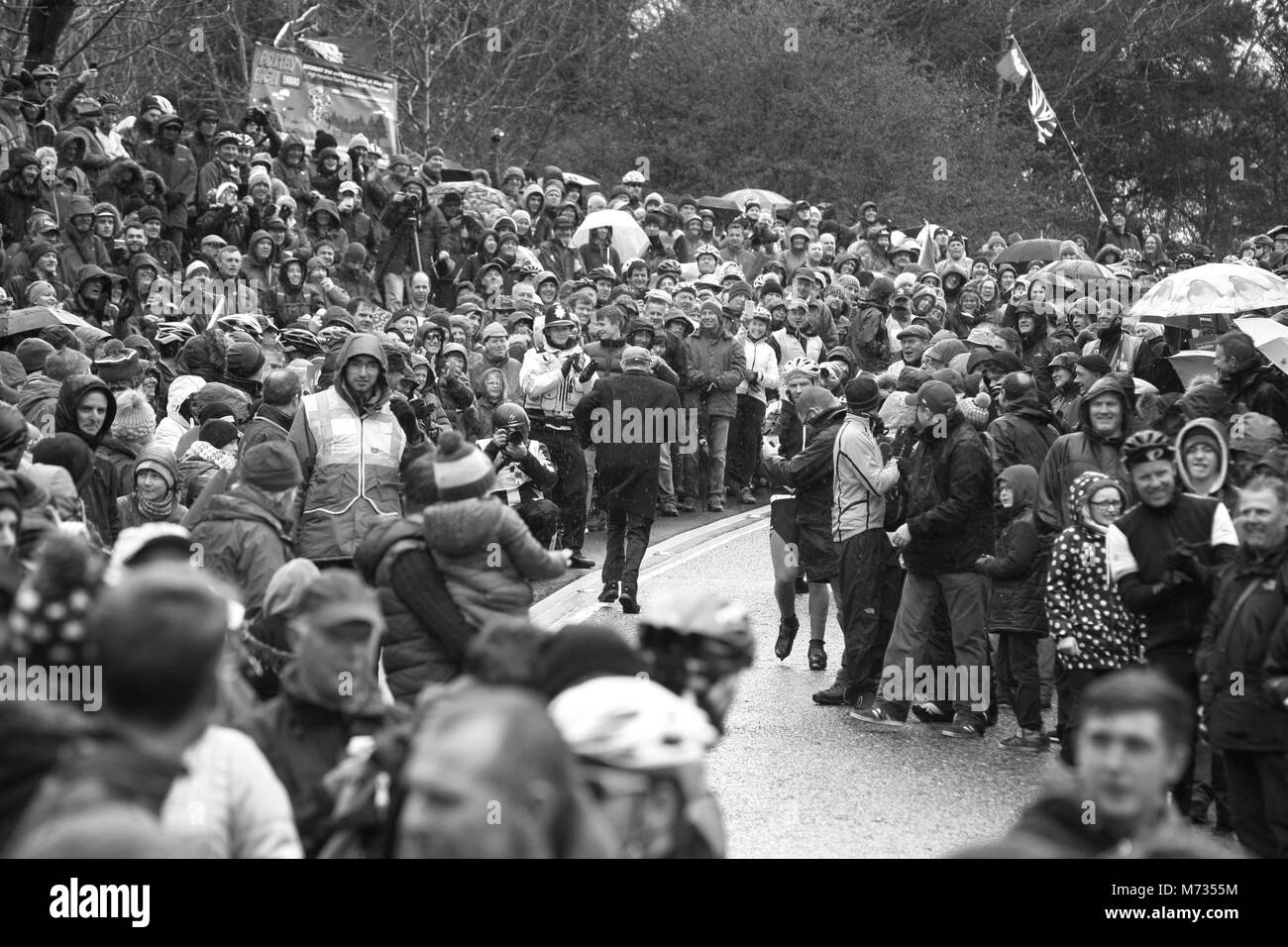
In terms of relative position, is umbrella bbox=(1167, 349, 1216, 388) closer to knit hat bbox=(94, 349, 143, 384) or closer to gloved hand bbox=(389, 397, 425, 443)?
gloved hand bbox=(389, 397, 425, 443)

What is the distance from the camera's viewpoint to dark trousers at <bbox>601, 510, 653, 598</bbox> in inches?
523

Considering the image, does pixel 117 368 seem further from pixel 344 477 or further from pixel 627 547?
pixel 627 547

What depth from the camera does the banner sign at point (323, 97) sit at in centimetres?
2419

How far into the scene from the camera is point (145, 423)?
10.6 meters

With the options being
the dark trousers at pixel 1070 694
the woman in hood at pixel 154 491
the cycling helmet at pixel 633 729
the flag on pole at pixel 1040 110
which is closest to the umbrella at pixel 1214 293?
the dark trousers at pixel 1070 694

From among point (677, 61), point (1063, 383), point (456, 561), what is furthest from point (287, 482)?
point (677, 61)

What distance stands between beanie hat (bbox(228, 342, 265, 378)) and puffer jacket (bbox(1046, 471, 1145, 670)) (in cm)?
577

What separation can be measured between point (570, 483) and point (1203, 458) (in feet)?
22.3

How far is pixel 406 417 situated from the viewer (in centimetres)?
1162

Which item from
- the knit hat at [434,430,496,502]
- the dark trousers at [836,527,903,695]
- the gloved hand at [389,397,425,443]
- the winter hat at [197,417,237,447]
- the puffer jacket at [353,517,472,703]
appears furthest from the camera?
the gloved hand at [389,397,425,443]

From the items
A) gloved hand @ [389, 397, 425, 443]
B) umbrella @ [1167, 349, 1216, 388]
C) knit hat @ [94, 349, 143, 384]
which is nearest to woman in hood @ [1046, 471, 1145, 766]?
gloved hand @ [389, 397, 425, 443]

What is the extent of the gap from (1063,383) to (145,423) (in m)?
6.40

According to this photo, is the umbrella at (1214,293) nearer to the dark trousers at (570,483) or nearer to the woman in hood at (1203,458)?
the dark trousers at (570,483)
